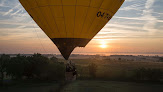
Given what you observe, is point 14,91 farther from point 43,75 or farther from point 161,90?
point 161,90

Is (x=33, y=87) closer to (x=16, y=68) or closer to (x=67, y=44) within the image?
(x=16, y=68)

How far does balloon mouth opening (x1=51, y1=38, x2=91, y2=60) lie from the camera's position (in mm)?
13102

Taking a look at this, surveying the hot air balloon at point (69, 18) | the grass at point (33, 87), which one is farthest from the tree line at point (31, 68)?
the hot air balloon at point (69, 18)

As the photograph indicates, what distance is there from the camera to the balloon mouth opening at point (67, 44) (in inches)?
516

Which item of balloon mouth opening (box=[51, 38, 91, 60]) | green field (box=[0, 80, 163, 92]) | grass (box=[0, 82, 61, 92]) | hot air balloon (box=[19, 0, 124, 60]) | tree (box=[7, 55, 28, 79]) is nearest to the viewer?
hot air balloon (box=[19, 0, 124, 60])

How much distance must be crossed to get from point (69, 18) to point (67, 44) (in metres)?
1.80

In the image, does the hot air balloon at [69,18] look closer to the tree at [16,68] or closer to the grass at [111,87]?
the grass at [111,87]

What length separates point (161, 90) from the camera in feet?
115

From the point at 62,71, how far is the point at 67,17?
2851cm

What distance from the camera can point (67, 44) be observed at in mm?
13156

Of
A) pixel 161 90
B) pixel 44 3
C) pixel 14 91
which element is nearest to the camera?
pixel 44 3

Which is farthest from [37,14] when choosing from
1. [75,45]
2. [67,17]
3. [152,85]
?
[152,85]

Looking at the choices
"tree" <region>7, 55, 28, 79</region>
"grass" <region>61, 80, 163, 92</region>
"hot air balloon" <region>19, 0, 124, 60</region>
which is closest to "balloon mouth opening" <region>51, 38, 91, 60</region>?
"hot air balloon" <region>19, 0, 124, 60</region>

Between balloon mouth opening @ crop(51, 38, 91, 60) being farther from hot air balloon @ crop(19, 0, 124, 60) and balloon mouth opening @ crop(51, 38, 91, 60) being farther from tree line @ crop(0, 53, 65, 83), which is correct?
tree line @ crop(0, 53, 65, 83)
